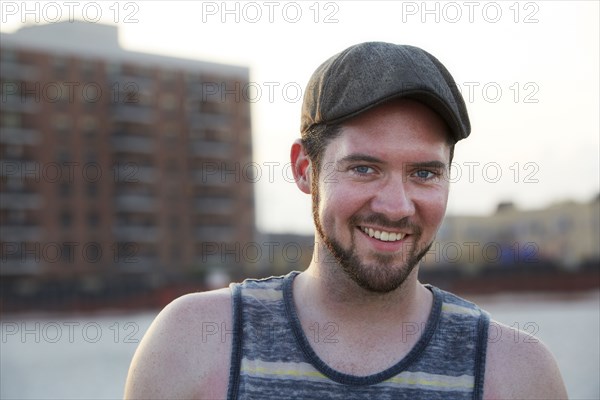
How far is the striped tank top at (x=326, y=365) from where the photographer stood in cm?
191

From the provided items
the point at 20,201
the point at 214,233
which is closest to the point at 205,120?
the point at 214,233

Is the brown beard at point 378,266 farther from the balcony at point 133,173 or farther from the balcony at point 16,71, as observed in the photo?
the balcony at point 133,173

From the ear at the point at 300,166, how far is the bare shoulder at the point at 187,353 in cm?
36

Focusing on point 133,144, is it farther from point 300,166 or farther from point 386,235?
point 386,235

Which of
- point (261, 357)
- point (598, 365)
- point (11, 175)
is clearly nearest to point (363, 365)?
point (261, 357)

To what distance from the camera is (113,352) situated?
33812 mm

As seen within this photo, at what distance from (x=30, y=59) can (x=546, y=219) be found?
42.1 metres

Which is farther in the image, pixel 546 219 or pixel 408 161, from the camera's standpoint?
pixel 546 219

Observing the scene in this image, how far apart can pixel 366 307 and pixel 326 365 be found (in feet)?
0.72

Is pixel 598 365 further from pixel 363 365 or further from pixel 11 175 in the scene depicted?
pixel 11 175

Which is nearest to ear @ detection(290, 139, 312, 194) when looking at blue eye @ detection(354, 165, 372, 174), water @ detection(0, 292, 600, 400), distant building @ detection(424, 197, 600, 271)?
blue eye @ detection(354, 165, 372, 174)

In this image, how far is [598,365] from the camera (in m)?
22.5

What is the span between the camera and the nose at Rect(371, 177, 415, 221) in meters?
1.96

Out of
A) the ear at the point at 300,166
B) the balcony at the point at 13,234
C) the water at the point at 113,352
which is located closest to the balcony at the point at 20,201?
the balcony at the point at 13,234
